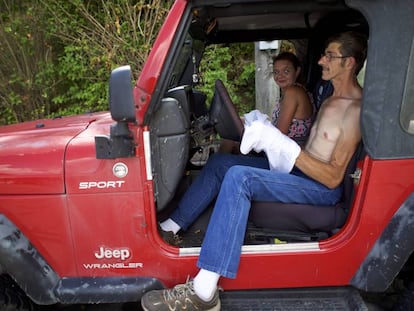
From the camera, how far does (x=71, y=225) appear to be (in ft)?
6.92

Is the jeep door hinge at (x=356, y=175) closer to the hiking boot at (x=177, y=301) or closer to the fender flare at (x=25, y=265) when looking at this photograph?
the hiking boot at (x=177, y=301)

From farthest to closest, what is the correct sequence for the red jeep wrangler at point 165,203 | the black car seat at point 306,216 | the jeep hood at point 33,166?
the black car seat at point 306,216 < the jeep hood at point 33,166 < the red jeep wrangler at point 165,203

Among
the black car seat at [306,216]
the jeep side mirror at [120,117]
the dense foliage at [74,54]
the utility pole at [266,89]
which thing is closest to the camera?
the jeep side mirror at [120,117]

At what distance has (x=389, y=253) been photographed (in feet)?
6.77

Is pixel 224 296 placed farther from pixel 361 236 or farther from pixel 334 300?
pixel 361 236

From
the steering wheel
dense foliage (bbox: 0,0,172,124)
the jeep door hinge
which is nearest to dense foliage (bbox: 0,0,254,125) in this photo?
dense foliage (bbox: 0,0,172,124)

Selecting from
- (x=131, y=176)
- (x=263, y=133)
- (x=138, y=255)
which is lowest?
(x=138, y=255)

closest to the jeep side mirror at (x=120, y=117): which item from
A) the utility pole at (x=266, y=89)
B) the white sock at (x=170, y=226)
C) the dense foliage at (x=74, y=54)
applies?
the white sock at (x=170, y=226)

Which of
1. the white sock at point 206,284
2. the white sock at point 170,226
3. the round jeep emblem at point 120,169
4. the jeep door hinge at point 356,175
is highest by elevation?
the round jeep emblem at point 120,169

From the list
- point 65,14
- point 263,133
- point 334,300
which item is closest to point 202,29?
point 263,133

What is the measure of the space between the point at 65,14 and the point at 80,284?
5265 millimetres

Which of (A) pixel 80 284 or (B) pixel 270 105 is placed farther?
(B) pixel 270 105

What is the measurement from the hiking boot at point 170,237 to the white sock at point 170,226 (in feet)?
Result: 0.12

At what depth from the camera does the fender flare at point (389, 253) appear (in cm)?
203
